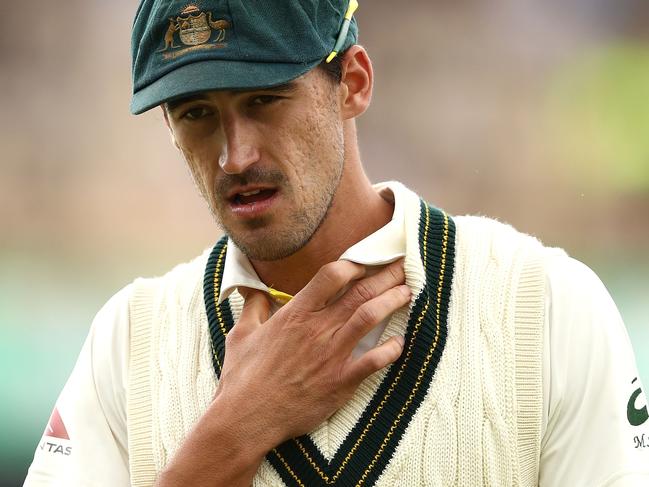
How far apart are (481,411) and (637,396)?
24cm

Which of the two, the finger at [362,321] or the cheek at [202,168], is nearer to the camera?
the finger at [362,321]

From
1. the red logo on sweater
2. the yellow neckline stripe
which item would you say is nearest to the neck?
the yellow neckline stripe

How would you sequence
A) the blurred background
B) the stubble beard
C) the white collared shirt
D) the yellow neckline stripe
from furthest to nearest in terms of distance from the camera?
the blurred background
the yellow neckline stripe
the stubble beard
the white collared shirt

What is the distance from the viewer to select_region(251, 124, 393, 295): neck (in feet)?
5.78

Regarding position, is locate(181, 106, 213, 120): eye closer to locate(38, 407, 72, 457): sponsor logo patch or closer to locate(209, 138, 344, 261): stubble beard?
locate(209, 138, 344, 261): stubble beard

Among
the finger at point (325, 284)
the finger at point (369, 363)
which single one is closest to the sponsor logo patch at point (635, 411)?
the finger at point (369, 363)

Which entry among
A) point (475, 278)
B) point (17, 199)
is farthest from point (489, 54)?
point (475, 278)

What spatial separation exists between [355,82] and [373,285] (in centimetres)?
40

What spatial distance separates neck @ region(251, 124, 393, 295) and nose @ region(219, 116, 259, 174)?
0.67 ft

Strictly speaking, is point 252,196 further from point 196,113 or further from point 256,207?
point 196,113

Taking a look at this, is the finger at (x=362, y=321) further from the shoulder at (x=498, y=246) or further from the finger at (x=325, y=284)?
the shoulder at (x=498, y=246)

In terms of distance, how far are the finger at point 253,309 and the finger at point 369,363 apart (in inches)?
8.2

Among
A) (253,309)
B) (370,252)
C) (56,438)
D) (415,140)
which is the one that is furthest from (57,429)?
(415,140)

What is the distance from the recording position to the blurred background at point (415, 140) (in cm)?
416
